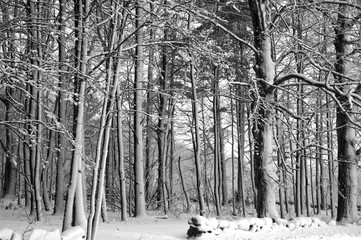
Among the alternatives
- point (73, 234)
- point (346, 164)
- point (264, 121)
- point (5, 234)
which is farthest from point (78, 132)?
point (346, 164)

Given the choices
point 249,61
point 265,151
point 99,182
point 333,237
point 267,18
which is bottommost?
point 333,237

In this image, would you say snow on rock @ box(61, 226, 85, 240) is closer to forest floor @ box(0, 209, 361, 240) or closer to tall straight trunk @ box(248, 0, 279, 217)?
forest floor @ box(0, 209, 361, 240)

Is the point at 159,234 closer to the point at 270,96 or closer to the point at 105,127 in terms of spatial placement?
the point at 105,127

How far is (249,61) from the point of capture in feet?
60.0

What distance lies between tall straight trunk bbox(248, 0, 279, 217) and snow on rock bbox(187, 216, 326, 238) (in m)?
0.54

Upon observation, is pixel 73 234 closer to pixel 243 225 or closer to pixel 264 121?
pixel 243 225

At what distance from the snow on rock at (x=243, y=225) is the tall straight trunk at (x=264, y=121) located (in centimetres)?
54

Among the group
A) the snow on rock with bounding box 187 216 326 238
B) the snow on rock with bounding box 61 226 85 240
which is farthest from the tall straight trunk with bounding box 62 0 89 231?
the snow on rock with bounding box 187 216 326 238

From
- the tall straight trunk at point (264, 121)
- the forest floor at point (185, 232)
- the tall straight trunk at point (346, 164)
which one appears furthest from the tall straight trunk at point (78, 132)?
the tall straight trunk at point (346, 164)

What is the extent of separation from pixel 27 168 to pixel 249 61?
10335 millimetres

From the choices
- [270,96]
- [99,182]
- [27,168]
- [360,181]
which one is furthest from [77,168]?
[360,181]

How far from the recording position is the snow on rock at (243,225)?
7.38m

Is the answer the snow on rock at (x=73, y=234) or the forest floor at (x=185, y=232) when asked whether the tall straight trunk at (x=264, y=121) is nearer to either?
the forest floor at (x=185, y=232)

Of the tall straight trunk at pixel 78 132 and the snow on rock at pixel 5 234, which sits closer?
the snow on rock at pixel 5 234
